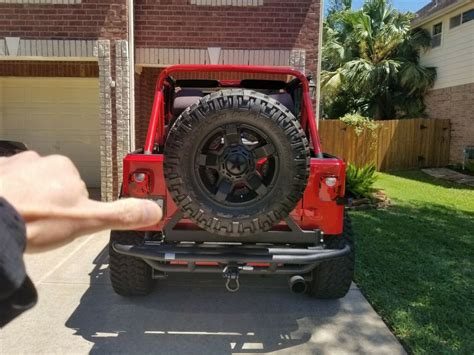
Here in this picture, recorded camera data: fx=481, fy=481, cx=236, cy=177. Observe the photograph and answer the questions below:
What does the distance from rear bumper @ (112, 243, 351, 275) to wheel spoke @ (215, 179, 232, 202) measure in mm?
483

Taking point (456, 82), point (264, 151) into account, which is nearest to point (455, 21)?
point (456, 82)

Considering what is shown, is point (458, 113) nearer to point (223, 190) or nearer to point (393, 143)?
point (393, 143)

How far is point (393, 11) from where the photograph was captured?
20656 mm

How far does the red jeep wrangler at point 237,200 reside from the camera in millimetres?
3191

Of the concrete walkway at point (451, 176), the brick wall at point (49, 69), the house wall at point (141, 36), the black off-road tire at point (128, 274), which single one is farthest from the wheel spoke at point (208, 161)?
the concrete walkway at point (451, 176)

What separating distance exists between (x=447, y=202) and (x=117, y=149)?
6727mm

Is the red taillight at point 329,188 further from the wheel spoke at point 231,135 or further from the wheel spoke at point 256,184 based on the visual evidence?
the wheel spoke at point 231,135

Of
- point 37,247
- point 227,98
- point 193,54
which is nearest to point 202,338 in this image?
point 227,98

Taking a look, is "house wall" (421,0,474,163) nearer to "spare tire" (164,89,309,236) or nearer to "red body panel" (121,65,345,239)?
"red body panel" (121,65,345,239)

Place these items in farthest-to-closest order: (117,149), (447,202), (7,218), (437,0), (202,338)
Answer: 1. (437,0)
2. (447,202)
3. (117,149)
4. (202,338)
5. (7,218)

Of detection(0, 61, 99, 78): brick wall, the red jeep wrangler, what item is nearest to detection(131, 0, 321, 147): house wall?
detection(0, 61, 99, 78): brick wall

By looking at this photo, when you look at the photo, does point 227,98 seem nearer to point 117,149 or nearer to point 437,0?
point 117,149

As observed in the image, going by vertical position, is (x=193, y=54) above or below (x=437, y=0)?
below

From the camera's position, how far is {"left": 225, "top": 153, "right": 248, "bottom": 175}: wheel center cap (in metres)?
3.23
